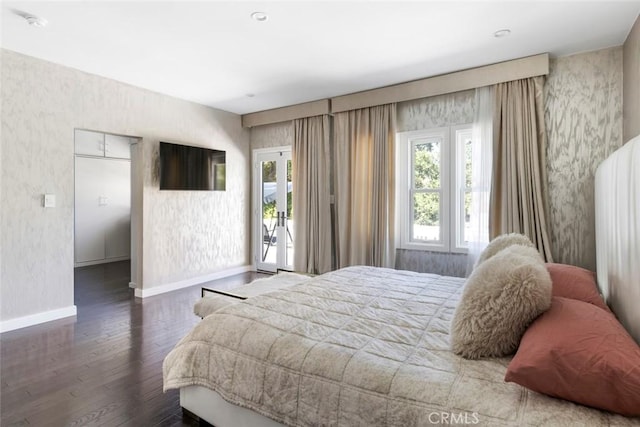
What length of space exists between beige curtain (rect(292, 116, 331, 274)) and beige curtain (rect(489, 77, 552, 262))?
2.29m

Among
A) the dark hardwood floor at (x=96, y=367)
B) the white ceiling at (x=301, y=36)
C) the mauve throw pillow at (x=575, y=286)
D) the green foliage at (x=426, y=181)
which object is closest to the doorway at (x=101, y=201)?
the dark hardwood floor at (x=96, y=367)

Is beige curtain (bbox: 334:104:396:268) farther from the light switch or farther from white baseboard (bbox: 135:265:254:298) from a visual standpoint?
the light switch

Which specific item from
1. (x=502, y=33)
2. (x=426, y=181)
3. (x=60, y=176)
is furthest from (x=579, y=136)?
(x=60, y=176)

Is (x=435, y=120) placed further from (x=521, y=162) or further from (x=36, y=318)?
(x=36, y=318)

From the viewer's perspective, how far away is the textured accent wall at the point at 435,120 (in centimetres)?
401

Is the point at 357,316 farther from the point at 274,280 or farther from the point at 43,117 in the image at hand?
the point at 43,117

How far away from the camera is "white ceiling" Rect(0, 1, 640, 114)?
260 cm

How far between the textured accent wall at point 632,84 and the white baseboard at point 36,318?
5.70 m

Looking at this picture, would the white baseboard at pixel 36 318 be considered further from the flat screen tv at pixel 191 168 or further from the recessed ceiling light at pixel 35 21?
the recessed ceiling light at pixel 35 21

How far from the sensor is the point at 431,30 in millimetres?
2938

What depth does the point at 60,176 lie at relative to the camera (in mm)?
3705

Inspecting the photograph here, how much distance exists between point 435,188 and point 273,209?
2.85m

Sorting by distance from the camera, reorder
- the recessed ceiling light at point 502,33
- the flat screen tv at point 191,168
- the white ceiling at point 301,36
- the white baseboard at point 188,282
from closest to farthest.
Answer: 1. the white ceiling at point 301,36
2. the recessed ceiling light at point 502,33
3. the white baseboard at point 188,282
4. the flat screen tv at point 191,168

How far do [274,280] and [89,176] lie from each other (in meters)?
5.20
